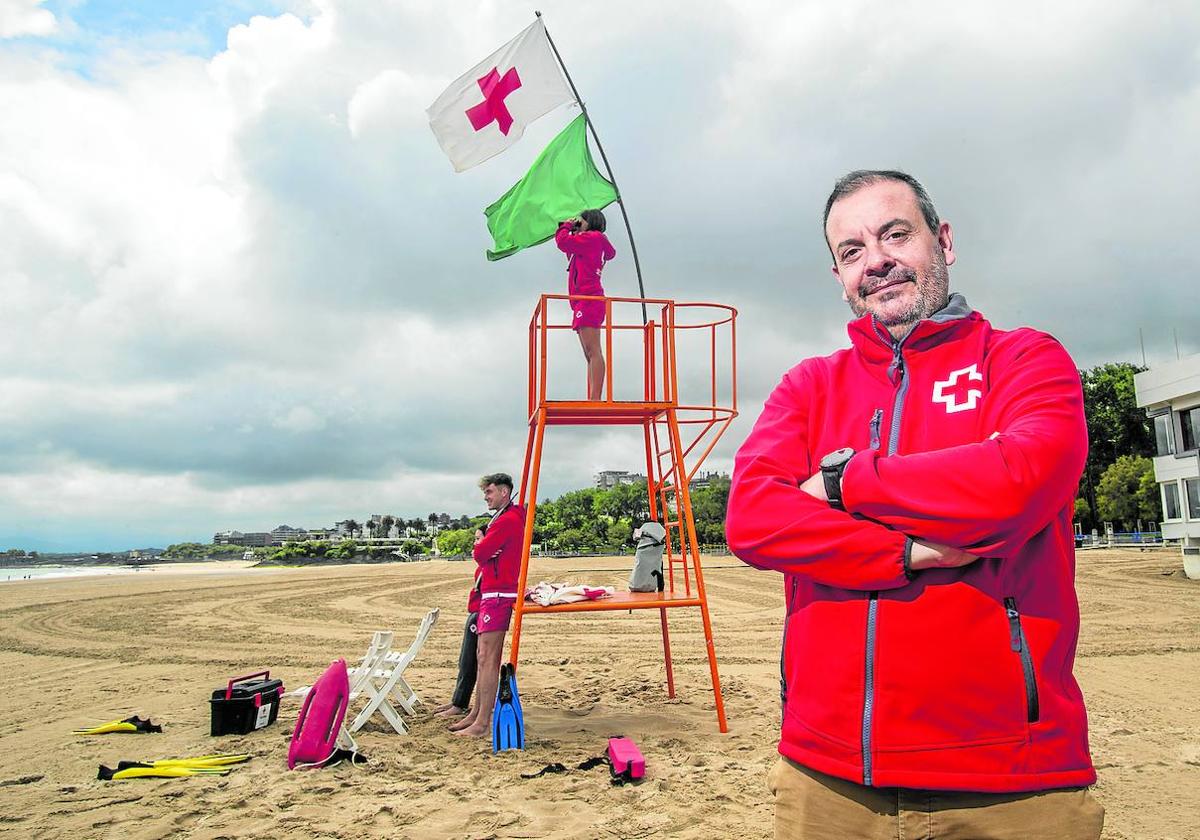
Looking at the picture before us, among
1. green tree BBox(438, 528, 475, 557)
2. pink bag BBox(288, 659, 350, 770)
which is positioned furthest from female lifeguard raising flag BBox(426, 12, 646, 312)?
green tree BBox(438, 528, 475, 557)

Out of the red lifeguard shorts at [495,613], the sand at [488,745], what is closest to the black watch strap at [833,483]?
the sand at [488,745]

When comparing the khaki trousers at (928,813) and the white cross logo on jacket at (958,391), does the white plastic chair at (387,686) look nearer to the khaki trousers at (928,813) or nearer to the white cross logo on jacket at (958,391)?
the khaki trousers at (928,813)

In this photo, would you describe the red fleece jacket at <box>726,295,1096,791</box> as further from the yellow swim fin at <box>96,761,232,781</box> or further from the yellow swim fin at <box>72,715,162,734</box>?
the yellow swim fin at <box>72,715,162,734</box>

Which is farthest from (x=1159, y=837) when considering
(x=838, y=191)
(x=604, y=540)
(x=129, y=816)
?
(x=604, y=540)

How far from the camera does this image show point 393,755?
285 inches

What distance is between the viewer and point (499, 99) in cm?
858

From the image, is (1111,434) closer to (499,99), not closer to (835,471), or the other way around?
(499,99)

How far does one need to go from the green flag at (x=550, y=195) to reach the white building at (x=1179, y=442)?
93.4ft

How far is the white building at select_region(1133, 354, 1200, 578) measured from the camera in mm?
26931

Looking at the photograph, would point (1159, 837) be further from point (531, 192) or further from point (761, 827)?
point (531, 192)

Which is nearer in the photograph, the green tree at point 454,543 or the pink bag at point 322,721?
the pink bag at point 322,721

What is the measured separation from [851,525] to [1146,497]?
7306 centimetres

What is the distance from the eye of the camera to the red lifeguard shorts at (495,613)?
7.72 meters

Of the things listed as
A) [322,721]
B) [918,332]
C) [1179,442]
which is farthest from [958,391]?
[1179,442]
